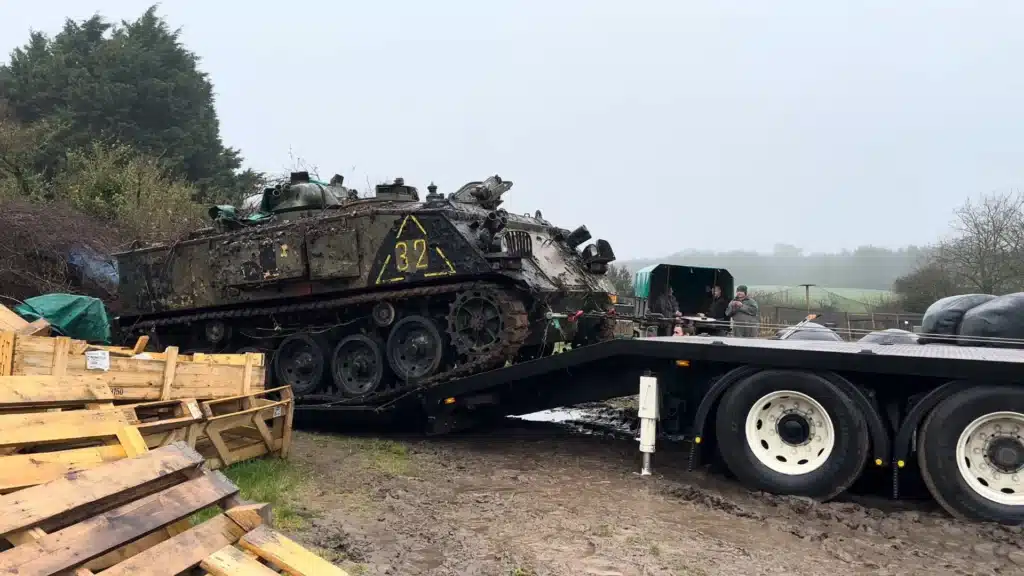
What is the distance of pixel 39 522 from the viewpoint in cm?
341

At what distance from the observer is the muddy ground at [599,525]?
4488 mm

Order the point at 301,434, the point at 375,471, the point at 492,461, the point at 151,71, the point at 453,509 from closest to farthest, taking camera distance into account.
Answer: the point at 453,509, the point at 375,471, the point at 492,461, the point at 301,434, the point at 151,71

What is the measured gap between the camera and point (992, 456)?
5.33 metres

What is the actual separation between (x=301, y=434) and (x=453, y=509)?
13.3ft

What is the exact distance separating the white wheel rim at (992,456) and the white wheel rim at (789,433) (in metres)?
0.87

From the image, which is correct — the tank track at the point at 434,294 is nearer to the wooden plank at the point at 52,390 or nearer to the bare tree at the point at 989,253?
the wooden plank at the point at 52,390

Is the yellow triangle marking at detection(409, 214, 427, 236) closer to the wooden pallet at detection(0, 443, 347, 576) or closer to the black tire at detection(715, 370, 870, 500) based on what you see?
the black tire at detection(715, 370, 870, 500)

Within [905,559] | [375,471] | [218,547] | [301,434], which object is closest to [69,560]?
[218,547]

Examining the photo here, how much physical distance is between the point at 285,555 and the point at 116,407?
7.22 ft

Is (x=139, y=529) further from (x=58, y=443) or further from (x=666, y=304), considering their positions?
(x=666, y=304)

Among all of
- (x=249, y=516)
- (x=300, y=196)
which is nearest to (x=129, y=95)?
(x=300, y=196)

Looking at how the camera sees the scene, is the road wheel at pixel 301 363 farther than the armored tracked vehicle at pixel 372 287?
Yes

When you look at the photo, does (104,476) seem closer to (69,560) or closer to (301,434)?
(69,560)

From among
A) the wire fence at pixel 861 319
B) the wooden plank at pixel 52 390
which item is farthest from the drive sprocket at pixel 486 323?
the wire fence at pixel 861 319
